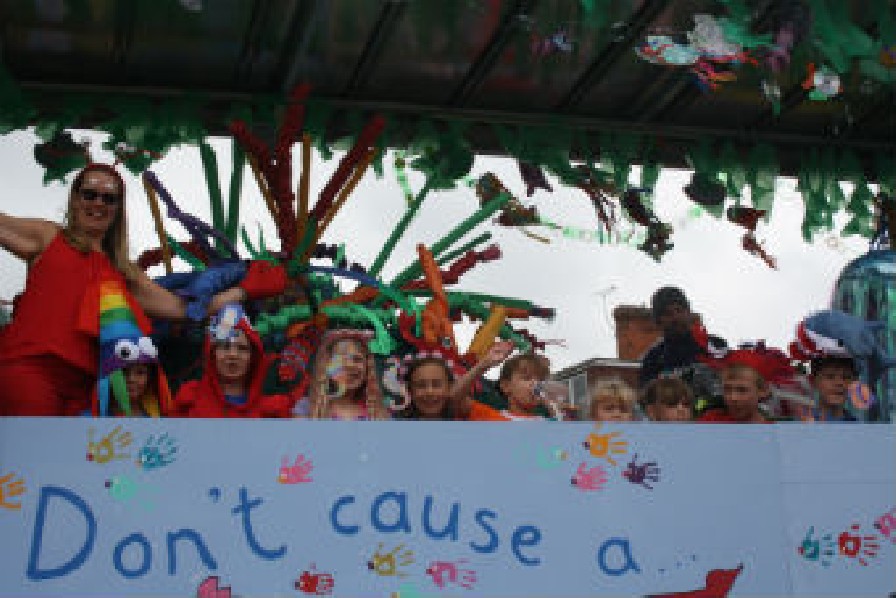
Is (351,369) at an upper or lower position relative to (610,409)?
upper

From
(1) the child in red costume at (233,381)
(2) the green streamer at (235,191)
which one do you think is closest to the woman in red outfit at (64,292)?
(1) the child in red costume at (233,381)

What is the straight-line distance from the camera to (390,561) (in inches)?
71.7

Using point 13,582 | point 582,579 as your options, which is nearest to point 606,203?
point 582,579

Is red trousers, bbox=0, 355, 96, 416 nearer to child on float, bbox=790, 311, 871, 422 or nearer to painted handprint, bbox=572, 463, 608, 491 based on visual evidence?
painted handprint, bbox=572, 463, 608, 491

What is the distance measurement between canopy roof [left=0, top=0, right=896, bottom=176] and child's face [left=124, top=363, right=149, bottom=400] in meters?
1.27

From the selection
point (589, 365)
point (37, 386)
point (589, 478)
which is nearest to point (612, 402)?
point (589, 478)

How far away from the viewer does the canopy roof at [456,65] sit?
384cm

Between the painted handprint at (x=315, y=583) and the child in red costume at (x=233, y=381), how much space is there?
97 cm

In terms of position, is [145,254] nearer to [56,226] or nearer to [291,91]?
[291,91]

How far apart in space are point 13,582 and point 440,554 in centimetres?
68

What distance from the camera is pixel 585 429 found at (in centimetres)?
196

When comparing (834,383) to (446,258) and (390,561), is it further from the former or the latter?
(390,561)

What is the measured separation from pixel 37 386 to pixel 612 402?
1.55 meters

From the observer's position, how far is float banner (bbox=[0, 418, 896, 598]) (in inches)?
67.9
